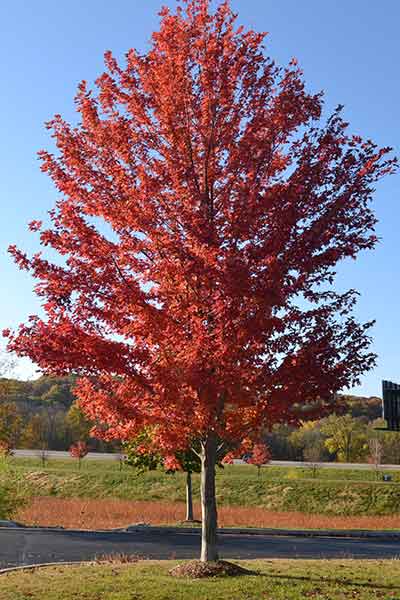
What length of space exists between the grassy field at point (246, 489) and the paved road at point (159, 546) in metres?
13.8

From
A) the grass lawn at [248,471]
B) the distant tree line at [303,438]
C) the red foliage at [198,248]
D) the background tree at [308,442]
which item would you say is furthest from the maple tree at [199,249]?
the background tree at [308,442]

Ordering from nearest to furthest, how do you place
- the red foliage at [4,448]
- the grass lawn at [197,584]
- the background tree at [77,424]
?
the grass lawn at [197,584] < the red foliage at [4,448] < the background tree at [77,424]

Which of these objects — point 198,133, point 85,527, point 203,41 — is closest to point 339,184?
point 198,133

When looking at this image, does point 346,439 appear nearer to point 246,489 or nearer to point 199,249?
point 246,489

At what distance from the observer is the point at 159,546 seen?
18.1 metres

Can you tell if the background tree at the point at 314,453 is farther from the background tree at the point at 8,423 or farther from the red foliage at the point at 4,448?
the red foliage at the point at 4,448

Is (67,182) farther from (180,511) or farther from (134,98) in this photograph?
(180,511)

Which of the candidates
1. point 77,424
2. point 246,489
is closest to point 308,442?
point 77,424

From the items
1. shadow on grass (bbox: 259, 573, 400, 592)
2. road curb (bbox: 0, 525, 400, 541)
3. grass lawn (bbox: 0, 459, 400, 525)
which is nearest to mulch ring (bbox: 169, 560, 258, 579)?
shadow on grass (bbox: 259, 573, 400, 592)

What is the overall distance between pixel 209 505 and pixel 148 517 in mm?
17799

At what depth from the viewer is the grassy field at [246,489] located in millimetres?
35906

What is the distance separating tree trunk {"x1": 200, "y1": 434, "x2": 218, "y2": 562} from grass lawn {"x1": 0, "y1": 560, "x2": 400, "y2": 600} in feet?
2.71

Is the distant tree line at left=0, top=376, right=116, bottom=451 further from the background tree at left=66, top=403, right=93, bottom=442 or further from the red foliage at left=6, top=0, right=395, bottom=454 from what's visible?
the red foliage at left=6, top=0, right=395, bottom=454

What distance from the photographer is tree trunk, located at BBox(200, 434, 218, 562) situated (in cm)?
1216
